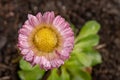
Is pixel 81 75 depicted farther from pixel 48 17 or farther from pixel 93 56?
pixel 48 17

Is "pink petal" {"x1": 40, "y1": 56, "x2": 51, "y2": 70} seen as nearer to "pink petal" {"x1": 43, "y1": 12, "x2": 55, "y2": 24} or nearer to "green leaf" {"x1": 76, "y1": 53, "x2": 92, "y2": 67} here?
"pink petal" {"x1": 43, "y1": 12, "x2": 55, "y2": 24}

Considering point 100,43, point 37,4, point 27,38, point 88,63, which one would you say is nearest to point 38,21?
point 27,38

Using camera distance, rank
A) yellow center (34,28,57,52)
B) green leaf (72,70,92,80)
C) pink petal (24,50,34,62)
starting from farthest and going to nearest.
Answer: green leaf (72,70,92,80) → yellow center (34,28,57,52) → pink petal (24,50,34,62)

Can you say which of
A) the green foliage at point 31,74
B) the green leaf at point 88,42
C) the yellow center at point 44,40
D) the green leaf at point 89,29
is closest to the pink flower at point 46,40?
the yellow center at point 44,40

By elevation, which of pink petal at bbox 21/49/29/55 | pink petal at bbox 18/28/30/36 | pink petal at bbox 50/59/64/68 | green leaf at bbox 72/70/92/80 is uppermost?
pink petal at bbox 18/28/30/36

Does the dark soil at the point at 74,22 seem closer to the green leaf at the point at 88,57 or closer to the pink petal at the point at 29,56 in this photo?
the green leaf at the point at 88,57

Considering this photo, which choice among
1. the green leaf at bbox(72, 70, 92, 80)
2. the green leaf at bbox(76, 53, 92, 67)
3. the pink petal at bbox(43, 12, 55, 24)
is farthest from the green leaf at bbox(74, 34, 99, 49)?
the pink petal at bbox(43, 12, 55, 24)

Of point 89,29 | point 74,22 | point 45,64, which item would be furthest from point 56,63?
point 74,22

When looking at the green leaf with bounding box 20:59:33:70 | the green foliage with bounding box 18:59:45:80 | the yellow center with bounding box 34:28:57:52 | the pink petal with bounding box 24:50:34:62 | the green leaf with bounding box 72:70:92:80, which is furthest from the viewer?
the green leaf with bounding box 72:70:92:80

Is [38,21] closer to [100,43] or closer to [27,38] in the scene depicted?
[27,38]
